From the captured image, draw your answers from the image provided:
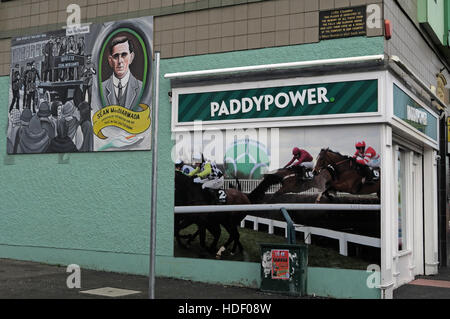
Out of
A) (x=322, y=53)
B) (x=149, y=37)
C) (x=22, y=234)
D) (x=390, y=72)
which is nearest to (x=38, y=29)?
(x=149, y=37)

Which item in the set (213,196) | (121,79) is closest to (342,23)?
(213,196)

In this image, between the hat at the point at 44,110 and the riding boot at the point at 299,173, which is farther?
the hat at the point at 44,110

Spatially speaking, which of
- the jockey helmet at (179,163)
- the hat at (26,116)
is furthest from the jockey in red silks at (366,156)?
the hat at (26,116)

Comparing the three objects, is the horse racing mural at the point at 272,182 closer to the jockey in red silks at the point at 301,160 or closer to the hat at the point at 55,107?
the jockey in red silks at the point at 301,160

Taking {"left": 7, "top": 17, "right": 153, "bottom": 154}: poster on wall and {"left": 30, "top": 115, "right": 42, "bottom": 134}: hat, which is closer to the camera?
{"left": 7, "top": 17, "right": 153, "bottom": 154}: poster on wall

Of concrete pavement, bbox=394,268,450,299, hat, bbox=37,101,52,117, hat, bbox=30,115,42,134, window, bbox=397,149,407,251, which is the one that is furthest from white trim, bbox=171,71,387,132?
hat, bbox=30,115,42,134

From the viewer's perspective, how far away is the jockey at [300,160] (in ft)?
33.1

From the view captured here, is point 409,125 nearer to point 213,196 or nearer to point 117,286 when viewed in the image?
point 213,196

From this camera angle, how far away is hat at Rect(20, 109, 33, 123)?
13.2 m

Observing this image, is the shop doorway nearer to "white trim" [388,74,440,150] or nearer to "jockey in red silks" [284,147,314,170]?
"white trim" [388,74,440,150]

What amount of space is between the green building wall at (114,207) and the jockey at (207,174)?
0.67 meters

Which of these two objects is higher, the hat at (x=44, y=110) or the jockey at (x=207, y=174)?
the hat at (x=44, y=110)

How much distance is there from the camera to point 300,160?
1015 centimetres

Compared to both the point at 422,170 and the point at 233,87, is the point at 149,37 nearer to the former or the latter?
the point at 233,87
